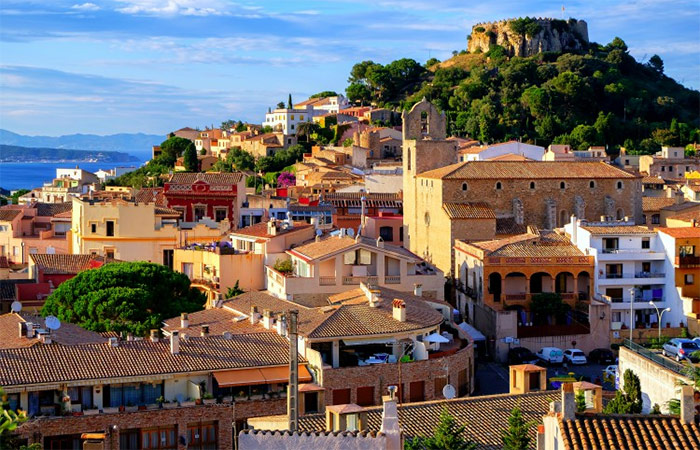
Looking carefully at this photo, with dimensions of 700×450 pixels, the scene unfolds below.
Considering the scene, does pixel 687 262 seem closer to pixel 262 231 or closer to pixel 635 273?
pixel 635 273

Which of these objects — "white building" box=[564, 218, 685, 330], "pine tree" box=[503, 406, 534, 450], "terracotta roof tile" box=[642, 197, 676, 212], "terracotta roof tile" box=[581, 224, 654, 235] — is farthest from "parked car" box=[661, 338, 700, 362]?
"terracotta roof tile" box=[642, 197, 676, 212]

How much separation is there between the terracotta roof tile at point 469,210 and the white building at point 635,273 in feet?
23.7

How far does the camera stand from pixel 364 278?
36.7 metres

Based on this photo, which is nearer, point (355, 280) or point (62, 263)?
point (355, 280)

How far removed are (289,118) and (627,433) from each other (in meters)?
97.1

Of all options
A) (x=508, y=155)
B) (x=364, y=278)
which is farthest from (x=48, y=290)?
(x=508, y=155)

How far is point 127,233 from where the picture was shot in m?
46.3

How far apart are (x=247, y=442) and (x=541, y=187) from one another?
3864 cm

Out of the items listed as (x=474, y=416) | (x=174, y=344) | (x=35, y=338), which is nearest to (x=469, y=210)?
(x=174, y=344)

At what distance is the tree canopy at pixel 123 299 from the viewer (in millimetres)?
33469

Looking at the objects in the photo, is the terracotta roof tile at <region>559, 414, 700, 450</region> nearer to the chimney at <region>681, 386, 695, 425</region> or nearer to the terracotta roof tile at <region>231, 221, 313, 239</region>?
the chimney at <region>681, 386, 695, 425</region>

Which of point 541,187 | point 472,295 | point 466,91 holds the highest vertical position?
point 466,91

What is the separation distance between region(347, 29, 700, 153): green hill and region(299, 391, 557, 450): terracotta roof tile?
71180 millimetres

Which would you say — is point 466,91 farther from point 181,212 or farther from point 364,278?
point 364,278
